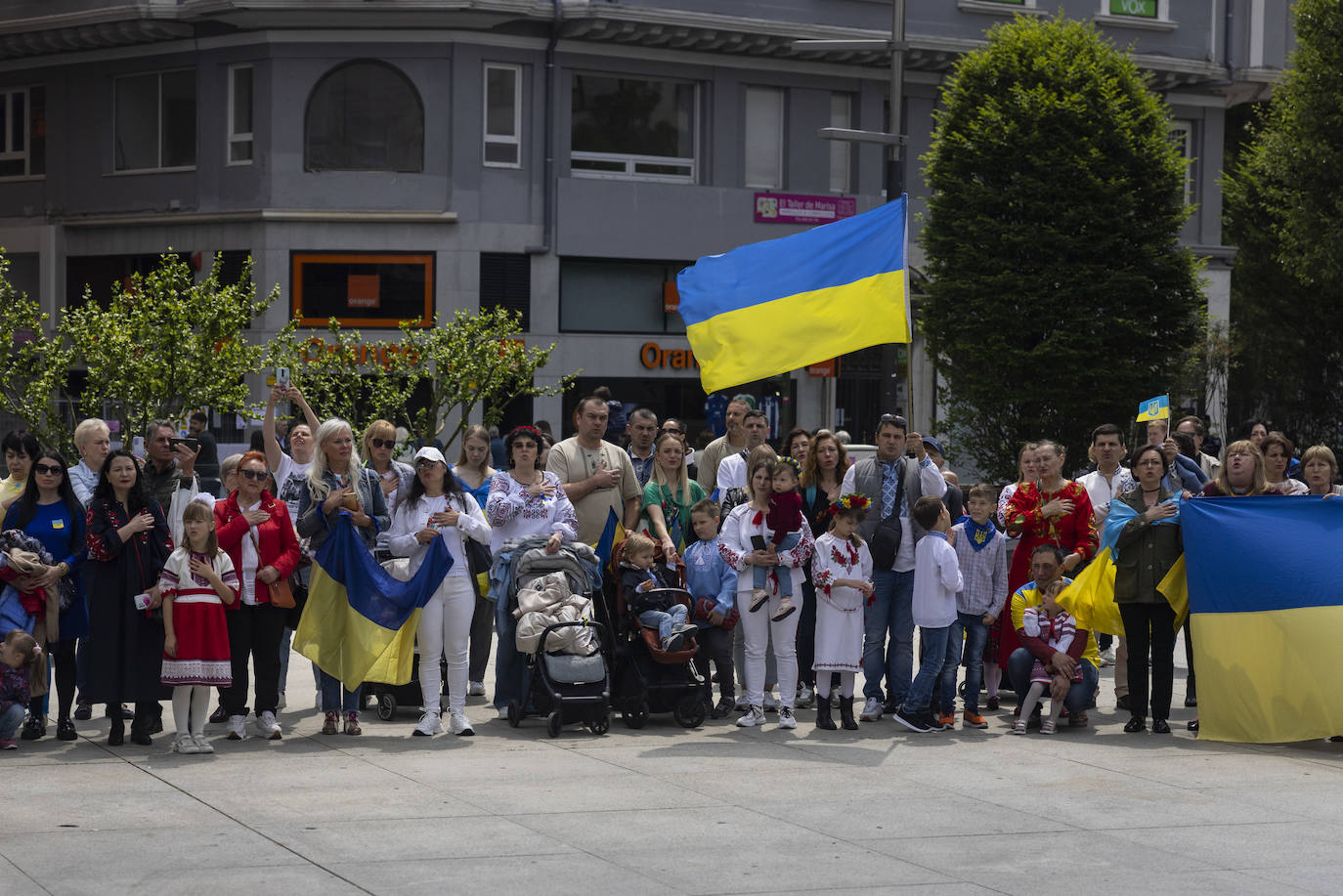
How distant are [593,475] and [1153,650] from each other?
3860 millimetres

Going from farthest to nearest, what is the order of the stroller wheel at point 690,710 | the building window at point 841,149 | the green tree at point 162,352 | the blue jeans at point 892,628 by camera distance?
the building window at point 841,149 → the green tree at point 162,352 → the blue jeans at point 892,628 → the stroller wheel at point 690,710

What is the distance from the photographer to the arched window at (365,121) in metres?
28.1

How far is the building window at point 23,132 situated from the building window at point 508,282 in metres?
8.58

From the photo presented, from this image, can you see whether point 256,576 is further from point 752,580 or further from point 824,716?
point 824,716

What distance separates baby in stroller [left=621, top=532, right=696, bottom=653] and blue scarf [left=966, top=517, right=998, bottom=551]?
203 cm

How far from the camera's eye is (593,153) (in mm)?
29359

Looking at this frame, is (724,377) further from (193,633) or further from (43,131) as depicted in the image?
(43,131)

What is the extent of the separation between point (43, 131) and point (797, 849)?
88.5ft

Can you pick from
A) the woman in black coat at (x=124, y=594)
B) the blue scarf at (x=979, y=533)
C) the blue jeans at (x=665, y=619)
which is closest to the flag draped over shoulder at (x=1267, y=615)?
the blue scarf at (x=979, y=533)

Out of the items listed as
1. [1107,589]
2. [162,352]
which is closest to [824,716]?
[1107,589]

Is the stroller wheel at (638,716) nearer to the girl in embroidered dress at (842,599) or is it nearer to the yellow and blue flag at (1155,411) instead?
the girl in embroidered dress at (842,599)

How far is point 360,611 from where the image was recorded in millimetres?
10547

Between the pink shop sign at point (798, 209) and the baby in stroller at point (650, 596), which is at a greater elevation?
the pink shop sign at point (798, 209)

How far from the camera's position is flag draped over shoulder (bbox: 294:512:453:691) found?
10.5m
